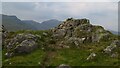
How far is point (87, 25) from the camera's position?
426 ft

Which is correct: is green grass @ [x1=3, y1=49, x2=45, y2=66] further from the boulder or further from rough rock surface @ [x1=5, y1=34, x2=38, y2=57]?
the boulder

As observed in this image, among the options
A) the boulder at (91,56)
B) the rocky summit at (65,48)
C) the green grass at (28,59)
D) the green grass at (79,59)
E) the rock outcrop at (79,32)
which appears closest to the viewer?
the green grass at (79,59)

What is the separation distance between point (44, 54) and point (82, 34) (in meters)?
27.4

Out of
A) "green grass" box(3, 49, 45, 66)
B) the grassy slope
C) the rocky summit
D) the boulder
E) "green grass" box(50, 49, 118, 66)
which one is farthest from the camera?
the boulder

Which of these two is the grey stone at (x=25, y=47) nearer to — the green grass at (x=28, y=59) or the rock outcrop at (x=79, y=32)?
the green grass at (x=28, y=59)

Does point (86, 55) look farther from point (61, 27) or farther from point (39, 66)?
point (61, 27)

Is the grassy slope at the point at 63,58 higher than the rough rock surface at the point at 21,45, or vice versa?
the rough rock surface at the point at 21,45

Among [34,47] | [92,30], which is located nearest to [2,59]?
[34,47]

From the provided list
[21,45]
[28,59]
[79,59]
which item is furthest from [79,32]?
[28,59]

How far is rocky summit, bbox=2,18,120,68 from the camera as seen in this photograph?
3716 inches

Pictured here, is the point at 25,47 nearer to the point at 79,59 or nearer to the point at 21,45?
the point at 21,45

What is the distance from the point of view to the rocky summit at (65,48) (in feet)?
310

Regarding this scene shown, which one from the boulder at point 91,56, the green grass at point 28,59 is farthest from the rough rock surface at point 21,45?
the boulder at point 91,56

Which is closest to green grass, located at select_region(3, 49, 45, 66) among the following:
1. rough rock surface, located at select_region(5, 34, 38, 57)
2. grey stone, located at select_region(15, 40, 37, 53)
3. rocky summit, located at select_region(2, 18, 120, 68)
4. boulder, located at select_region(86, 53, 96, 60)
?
rocky summit, located at select_region(2, 18, 120, 68)
